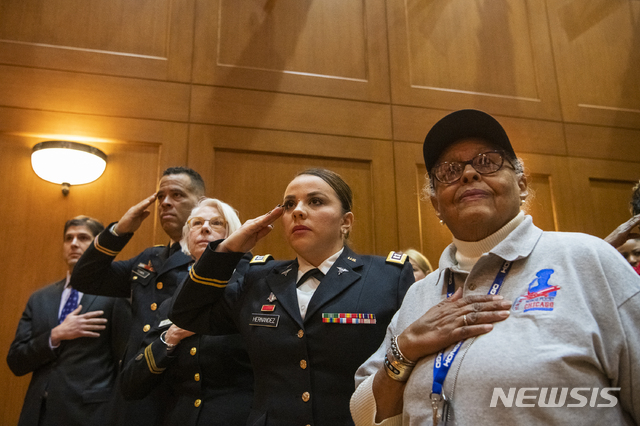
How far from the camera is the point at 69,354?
8.68 feet

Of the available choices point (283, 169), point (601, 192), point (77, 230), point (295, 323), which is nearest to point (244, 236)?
point (295, 323)

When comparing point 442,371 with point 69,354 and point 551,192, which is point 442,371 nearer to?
point 69,354

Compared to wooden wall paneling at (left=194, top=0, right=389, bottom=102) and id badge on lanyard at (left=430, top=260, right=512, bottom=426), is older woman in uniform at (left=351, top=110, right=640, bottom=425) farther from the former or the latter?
wooden wall paneling at (left=194, top=0, right=389, bottom=102)

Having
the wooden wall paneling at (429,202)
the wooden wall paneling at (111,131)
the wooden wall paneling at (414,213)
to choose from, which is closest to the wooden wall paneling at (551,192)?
the wooden wall paneling at (429,202)

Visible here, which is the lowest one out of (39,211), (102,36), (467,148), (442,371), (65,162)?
(442,371)

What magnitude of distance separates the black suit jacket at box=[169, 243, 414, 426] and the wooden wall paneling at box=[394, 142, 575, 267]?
1901 mm

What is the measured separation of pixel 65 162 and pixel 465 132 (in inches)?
106

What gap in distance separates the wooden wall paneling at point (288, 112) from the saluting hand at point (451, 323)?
274 centimetres

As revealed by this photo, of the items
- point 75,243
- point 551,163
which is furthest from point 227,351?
point 551,163

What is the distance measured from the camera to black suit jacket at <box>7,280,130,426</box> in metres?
2.52

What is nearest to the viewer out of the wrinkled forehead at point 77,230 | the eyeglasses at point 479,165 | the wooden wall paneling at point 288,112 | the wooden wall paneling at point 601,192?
the eyeglasses at point 479,165

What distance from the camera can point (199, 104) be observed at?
367 centimetres

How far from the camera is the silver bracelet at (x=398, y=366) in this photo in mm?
1215

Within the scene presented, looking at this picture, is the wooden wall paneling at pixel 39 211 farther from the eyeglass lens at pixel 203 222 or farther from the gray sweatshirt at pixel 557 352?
the gray sweatshirt at pixel 557 352
